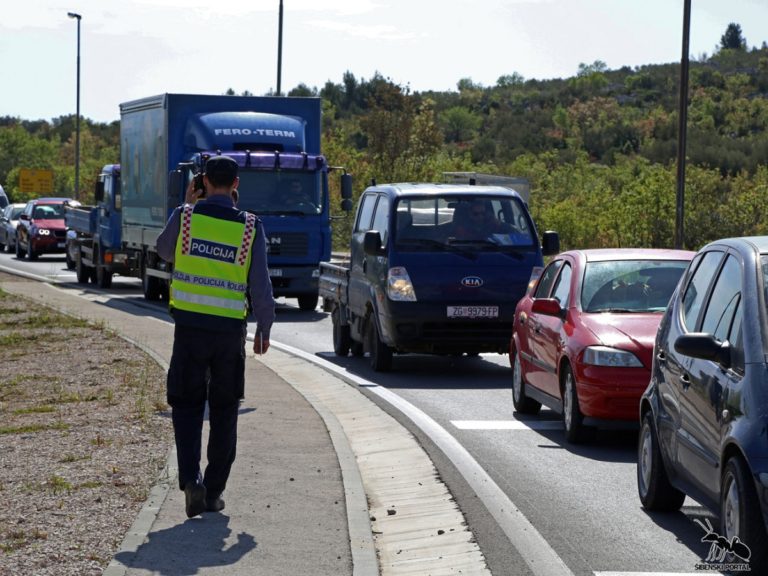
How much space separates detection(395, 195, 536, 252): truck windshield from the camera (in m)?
17.5

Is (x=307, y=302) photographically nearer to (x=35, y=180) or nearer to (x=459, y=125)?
(x=35, y=180)

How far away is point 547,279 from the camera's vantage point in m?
13.9

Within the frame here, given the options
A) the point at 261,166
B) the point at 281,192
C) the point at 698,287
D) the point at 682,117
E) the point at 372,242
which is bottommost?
the point at 372,242

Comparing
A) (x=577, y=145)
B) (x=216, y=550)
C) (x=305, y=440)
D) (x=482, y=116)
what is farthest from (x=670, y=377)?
(x=482, y=116)

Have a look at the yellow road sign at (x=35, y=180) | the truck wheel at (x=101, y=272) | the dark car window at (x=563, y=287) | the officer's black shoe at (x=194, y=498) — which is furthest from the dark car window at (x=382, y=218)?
the yellow road sign at (x=35, y=180)

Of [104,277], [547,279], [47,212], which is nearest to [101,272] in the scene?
[104,277]

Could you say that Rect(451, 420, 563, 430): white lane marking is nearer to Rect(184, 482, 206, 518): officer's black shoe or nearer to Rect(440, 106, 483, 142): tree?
Rect(184, 482, 206, 518): officer's black shoe

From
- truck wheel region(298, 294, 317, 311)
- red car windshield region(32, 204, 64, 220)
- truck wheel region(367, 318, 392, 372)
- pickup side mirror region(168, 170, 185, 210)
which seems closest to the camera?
truck wheel region(367, 318, 392, 372)

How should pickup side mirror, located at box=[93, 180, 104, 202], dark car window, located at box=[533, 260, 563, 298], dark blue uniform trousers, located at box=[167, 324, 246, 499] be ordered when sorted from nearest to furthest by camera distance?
dark blue uniform trousers, located at box=[167, 324, 246, 499] → dark car window, located at box=[533, 260, 563, 298] → pickup side mirror, located at box=[93, 180, 104, 202]

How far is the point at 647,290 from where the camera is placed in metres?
12.9

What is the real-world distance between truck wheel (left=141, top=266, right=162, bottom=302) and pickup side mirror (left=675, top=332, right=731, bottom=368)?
75.4ft

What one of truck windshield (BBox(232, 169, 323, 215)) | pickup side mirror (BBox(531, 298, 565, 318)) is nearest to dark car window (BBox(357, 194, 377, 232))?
pickup side mirror (BBox(531, 298, 565, 318))

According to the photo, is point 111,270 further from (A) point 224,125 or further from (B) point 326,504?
(B) point 326,504

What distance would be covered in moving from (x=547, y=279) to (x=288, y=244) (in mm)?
13334
